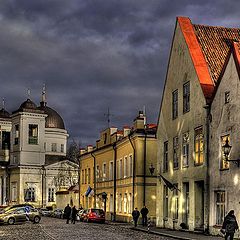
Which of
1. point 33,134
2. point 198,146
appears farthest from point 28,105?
point 198,146

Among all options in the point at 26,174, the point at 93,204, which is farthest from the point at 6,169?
the point at 93,204

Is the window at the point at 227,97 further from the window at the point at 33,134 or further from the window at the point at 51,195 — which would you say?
the window at the point at 51,195

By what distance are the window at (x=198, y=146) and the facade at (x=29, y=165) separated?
220 feet

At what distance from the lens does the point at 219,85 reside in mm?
33562

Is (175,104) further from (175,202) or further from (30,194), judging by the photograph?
(30,194)

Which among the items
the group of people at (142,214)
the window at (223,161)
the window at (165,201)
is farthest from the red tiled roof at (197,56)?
the group of people at (142,214)

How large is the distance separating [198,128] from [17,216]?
68.1ft

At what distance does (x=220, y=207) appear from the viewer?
33281mm

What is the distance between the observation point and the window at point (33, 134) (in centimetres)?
10512

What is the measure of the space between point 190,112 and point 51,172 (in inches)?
2750

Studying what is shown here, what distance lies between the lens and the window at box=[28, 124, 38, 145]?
10512 centimetres

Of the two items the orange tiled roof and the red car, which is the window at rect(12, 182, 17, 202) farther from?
the orange tiled roof

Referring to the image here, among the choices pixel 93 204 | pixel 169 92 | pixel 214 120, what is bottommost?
pixel 93 204

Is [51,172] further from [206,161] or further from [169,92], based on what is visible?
[206,161]
